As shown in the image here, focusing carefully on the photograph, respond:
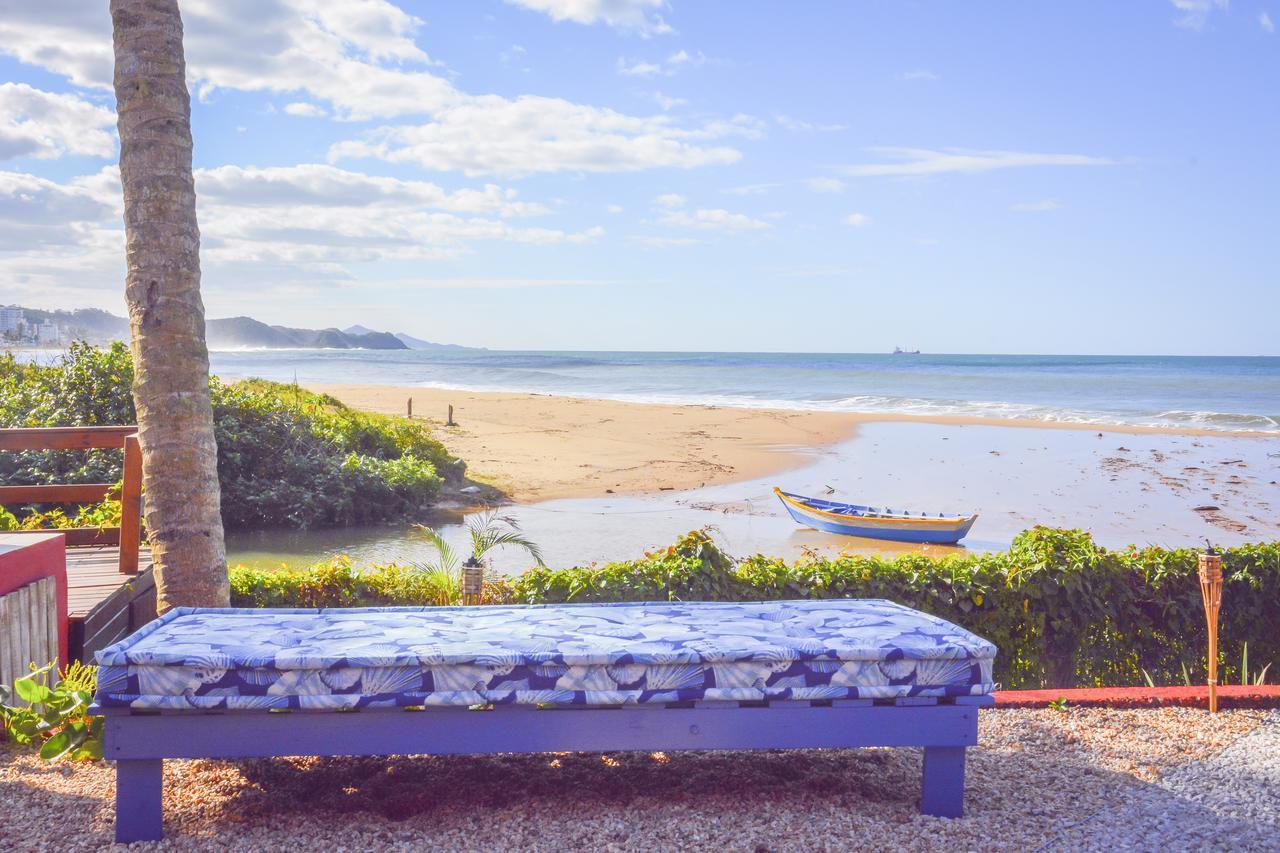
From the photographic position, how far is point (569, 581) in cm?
689

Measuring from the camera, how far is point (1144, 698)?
5.96 metres

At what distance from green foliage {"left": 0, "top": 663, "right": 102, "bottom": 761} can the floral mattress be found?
0.72 metres

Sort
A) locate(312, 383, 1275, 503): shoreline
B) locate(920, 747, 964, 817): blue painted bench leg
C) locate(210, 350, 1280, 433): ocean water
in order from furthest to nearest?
1. locate(210, 350, 1280, 433): ocean water
2. locate(312, 383, 1275, 503): shoreline
3. locate(920, 747, 964, 817): blue painted bench leg

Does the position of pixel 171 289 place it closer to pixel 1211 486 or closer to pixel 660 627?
pixel 660 627

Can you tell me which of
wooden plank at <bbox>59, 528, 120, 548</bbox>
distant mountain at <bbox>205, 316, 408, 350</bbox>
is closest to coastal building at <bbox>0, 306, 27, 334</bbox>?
wooden plank at <bbox>59, 528, 120, 548</bbox>

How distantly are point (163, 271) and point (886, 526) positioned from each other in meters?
11.2

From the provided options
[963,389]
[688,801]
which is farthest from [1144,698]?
[963,389]

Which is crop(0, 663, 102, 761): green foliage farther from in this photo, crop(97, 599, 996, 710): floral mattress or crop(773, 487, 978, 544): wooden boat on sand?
crop(773, 487, 978, 544): wooden boat on sand

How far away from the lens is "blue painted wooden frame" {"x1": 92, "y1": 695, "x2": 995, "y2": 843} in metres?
3.91

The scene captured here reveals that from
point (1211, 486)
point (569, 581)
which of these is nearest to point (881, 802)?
point (569, 581)

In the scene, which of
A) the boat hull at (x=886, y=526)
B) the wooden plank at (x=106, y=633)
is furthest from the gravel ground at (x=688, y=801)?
the boat hull at (x=886, y=526)

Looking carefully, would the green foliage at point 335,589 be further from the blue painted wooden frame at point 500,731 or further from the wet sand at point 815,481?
the wet sand at point 815,481

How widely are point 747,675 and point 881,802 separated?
3.14 feet

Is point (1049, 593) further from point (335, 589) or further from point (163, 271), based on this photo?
point (163, 271)
